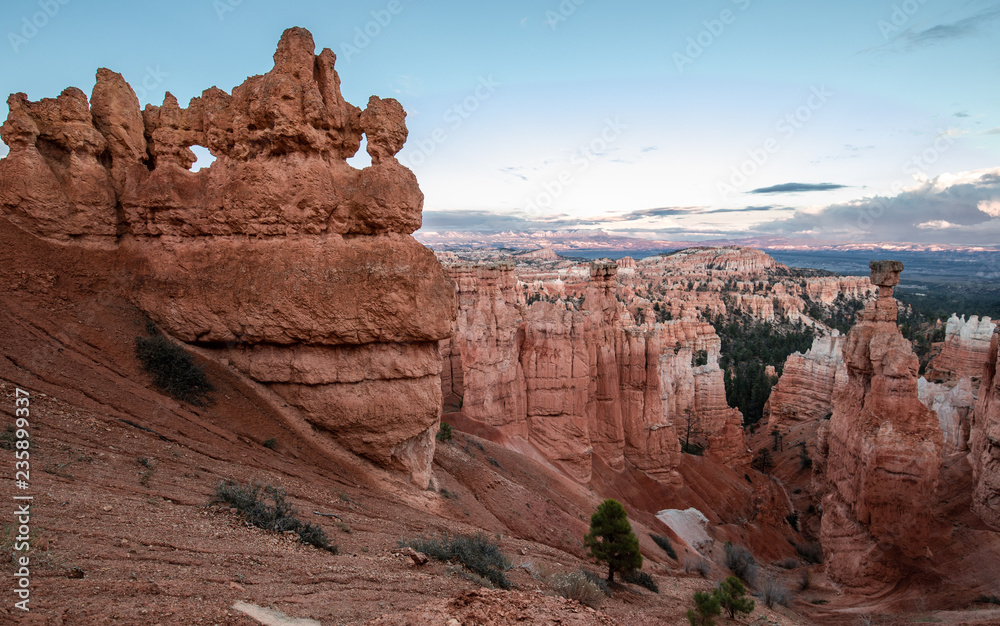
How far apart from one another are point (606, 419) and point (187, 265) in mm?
24393

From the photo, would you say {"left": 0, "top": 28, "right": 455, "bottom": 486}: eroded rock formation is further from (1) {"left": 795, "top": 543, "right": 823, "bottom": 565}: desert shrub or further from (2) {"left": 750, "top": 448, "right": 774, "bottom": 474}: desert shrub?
(2) {"left": 750, "top": 448, "right": 774, "bottom": 474}: desert shrub

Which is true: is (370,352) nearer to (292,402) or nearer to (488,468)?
(292,402)

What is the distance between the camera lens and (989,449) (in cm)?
1975

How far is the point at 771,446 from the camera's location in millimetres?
43750

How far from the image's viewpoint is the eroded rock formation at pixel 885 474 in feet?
63.5

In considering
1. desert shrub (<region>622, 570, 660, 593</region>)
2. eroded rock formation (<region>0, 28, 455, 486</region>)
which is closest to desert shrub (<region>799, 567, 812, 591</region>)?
desert shrub (<region>622, 570, 660, 593</region>)

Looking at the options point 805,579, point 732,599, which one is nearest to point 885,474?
point 805,579

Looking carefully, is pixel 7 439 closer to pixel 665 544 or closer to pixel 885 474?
pixel 665 544

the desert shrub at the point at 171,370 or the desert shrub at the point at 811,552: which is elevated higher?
the desert shrub at the point at 171,370

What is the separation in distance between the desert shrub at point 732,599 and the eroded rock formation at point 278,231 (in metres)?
8.87

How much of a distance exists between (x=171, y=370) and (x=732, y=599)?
14.4 metres

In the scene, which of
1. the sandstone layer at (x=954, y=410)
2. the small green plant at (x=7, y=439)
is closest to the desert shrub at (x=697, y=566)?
the sandstone layer at (x=954, y=410)

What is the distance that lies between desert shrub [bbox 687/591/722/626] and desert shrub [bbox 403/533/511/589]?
539 cm

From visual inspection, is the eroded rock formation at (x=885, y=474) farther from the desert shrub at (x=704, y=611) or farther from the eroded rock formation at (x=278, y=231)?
the eroded rock formation at (x=278, y=231)
